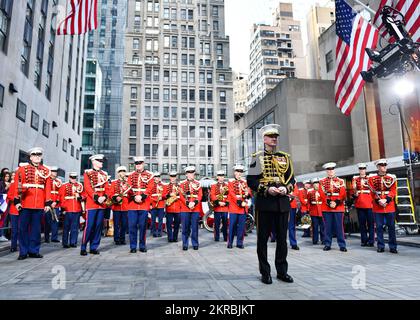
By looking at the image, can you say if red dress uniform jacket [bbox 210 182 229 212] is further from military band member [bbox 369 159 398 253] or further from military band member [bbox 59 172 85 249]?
military band member [bbox 369 159 398 253]

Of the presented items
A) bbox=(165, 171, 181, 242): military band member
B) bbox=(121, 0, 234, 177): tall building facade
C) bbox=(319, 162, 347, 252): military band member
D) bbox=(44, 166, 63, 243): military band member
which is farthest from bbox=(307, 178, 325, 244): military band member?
bbox=(121, 0, 234, 177): tall building facade

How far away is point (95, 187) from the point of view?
26.7 ft

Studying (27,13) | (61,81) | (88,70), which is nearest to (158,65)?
(88,70)

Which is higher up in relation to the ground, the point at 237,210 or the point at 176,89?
the point at 176,89

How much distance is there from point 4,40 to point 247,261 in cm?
1932

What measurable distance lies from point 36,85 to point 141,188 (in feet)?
65.6

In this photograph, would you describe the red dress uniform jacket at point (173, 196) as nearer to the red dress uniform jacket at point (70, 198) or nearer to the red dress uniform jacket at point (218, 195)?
the red dress uniform jacket at point (218, 195)

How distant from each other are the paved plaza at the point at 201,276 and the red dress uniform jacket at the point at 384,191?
3.80ft

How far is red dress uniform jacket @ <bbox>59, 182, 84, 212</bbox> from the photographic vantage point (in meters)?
9.87

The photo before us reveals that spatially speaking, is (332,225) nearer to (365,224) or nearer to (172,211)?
(365,224)

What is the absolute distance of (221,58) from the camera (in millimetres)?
70188

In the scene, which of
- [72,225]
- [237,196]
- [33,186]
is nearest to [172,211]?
[237,196]
